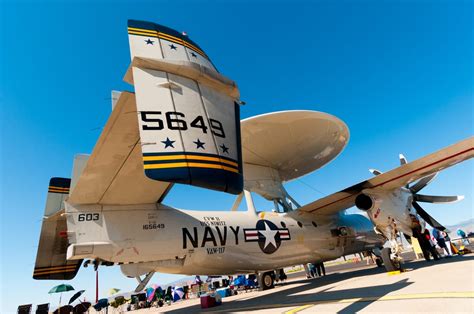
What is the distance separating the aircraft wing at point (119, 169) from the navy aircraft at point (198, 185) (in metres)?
0.02

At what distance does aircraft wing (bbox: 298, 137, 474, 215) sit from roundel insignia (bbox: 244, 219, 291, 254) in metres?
1.95

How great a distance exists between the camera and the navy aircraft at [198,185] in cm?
382

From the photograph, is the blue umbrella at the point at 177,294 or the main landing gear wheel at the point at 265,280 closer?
the main landing gear wheel at the point at 265,280

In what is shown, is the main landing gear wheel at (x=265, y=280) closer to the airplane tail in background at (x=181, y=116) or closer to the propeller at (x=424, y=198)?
the propeller at (x=424, y=198)

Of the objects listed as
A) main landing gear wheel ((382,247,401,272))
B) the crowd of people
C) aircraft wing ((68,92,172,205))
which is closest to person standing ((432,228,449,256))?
the crowd of people

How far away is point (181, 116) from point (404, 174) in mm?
9892

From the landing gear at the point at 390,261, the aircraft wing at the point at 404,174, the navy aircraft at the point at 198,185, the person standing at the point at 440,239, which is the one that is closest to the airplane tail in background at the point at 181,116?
the navy aircraft at the point at 198,185

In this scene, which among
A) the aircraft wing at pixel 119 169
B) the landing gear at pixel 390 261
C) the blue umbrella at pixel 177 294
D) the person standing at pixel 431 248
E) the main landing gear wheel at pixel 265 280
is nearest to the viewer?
the aircraft wing at pixel 119 169

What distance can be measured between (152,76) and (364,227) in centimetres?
1476

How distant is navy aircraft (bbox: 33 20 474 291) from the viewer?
3820mm

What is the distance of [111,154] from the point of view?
5.43 metres

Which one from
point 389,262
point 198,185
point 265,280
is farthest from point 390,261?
point 198,185

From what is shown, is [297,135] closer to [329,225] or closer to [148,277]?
[329,225]

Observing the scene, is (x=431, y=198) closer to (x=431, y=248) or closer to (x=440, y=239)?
(x=440, y=239)
